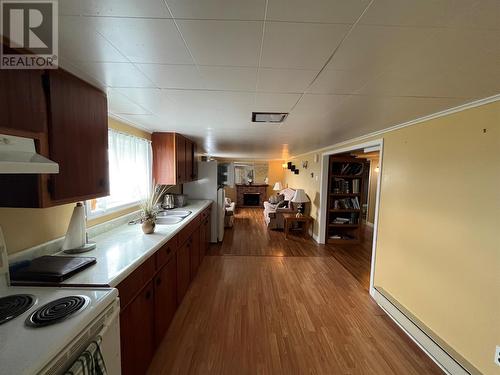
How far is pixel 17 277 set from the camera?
3.76 feet

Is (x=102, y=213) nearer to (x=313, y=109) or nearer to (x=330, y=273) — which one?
(x=313, y=109)

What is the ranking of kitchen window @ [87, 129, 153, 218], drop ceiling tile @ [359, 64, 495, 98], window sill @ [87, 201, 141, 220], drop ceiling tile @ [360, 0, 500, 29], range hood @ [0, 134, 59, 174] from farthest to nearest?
1. kitchen window @ [87, 129, 153, 218]
2. window sill @ [87, 201, 141, 220]
3. drop ceiling tile @ [359, 64, 495, 98]
4. range hood @ [0, 134, 59, 174]
5. drop ceiling tile @ [360, 0, 500, 29]

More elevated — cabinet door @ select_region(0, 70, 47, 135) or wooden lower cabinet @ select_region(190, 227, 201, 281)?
cabinet door @ select_region(0, 70, 47, 135)

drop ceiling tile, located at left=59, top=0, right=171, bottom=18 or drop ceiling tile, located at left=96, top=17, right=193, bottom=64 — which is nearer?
drop ceiling tile, located at left=59, top=0, right=171, bottom=18

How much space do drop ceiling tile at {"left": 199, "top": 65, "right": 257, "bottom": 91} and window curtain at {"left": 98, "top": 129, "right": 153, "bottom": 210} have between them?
1.49 metres

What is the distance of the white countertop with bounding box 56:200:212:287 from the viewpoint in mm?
1179

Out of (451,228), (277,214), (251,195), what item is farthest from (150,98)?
(251,195)

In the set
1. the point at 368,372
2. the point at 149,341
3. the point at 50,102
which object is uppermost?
the point at 50,102

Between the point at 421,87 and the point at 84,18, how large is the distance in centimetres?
178

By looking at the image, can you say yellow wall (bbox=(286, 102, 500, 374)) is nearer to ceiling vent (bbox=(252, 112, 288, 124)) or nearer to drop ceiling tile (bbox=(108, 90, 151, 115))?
ceiling vent (bbox=(252, 112, 288, 124))

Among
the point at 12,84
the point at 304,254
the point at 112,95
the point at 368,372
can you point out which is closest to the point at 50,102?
the point at 12,84

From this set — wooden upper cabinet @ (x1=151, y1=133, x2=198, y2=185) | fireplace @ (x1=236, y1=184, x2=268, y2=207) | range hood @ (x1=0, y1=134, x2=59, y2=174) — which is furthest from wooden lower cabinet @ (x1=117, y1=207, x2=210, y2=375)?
fireplace @ (x1=236, y1=184, x2=268, y2=207)

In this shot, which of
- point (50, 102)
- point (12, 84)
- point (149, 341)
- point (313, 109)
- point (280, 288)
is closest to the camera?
point (12, 84)

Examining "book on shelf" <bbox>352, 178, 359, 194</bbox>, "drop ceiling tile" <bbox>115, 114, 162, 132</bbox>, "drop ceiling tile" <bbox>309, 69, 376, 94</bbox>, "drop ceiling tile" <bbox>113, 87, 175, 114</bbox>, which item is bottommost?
"book on shelf" <bbox>352, 178, 359, 194</bbox>
